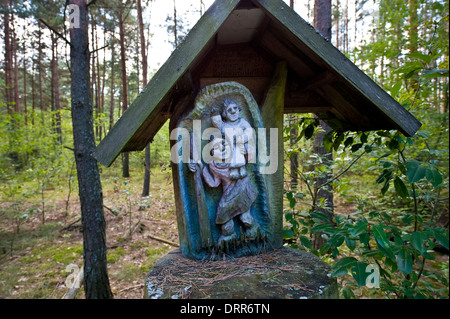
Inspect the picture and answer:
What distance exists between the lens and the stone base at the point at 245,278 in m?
1.57

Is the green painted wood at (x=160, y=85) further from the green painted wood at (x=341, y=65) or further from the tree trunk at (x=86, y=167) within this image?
the tree trunk at (x=86, y=167)

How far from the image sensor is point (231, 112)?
2.14 meters

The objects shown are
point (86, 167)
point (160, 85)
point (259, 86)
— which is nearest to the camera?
point (160, 85)

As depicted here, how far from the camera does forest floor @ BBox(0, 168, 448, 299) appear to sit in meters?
4.70

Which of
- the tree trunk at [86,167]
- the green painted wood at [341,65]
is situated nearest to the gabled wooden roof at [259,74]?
the green painted wood at [341,65]

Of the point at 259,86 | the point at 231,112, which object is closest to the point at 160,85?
the point at 231,112

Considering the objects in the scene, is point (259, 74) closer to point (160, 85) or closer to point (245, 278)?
point (160, 85)

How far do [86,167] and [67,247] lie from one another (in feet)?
11.5

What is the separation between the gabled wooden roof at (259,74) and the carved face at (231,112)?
1.18ft

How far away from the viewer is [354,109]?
2287 mm

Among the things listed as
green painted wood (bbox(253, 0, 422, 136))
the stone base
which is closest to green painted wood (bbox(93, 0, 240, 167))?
green painted wood (bbox(253, 0, 422, 136))

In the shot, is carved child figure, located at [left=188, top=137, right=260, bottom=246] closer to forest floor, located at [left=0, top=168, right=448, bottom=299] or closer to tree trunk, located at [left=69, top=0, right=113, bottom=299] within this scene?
Result: forest floor, located at [left=0, top=168, right=448, bottom=299]
